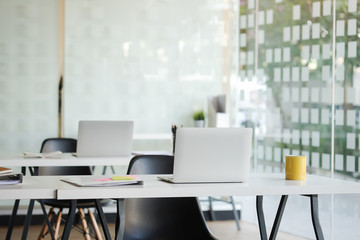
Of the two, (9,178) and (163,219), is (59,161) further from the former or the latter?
(9,178)

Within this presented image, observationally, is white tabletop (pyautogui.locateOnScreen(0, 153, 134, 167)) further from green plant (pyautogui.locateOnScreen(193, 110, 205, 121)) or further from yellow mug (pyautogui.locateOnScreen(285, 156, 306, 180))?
green plant (pyautogui.locateOnScreen(193, 110, 205, 121))

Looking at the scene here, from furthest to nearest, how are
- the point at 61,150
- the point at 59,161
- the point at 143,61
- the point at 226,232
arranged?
the point at 143,61 → the point at 226,232 → the point at 61,150 → the point at 59,161

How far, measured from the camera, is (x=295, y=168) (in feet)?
10.3

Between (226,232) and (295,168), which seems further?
(226,232)

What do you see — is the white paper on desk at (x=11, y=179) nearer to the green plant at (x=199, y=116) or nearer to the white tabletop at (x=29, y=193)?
the white tabletop at (x=29, y=193)

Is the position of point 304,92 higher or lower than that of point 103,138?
higher

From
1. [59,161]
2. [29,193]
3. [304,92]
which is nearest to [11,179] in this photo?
[29,193]

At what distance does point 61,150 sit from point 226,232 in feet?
5.75

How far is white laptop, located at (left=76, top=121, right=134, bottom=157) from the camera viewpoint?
13.9ft

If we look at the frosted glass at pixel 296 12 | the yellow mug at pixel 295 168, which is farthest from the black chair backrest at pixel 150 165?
the frosted glass at pixel 296 12

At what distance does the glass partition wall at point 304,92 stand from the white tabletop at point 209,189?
2.04 metres

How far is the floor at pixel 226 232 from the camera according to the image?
5633mm

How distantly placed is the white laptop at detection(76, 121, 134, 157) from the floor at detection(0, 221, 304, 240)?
146 cm

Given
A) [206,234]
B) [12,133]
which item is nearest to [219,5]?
[12,133]
